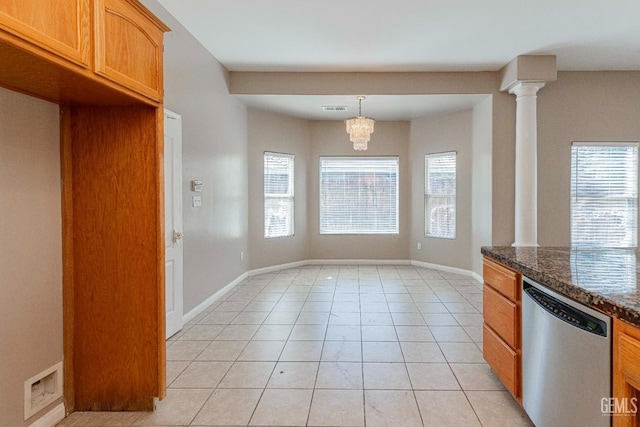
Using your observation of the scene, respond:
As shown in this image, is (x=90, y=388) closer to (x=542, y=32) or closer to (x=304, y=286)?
(x=304, y=286)

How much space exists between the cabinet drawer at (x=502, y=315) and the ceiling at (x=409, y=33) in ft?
8.66

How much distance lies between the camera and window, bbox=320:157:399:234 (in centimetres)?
698

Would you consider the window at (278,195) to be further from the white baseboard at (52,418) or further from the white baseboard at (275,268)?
the white baseboard at (52,418)

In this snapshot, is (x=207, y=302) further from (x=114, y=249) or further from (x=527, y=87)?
(x=527, y=87)

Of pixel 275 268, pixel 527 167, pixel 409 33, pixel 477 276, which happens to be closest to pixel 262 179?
pixel 275 268

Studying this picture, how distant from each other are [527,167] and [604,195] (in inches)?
55.9

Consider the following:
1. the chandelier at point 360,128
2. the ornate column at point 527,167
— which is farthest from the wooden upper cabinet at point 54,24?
the ornate column at point 527,167

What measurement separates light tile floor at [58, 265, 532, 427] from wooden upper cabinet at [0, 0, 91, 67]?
2.02 m

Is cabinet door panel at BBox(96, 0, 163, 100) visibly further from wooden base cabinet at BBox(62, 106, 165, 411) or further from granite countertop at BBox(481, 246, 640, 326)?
granite countertop at BBox(481, 246, 640, 326)

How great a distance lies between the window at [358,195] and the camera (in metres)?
6.98

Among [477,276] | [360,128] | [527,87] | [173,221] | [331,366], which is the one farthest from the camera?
[477,276]

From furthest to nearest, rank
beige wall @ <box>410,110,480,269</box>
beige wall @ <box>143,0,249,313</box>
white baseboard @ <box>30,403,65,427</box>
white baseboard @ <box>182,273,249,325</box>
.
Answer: beige wall @ <box>410,110,480,269</box>
white baseboard @ <box>182,273,249,325</box>
beige wall @ <box>143,0,249,313</box>
white baseboard @ <box>30,403,65,427</box>

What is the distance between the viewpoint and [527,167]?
4641 mm

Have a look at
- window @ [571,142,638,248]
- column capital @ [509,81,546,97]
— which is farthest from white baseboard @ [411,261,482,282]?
column capital @ [509,81,546,97]
